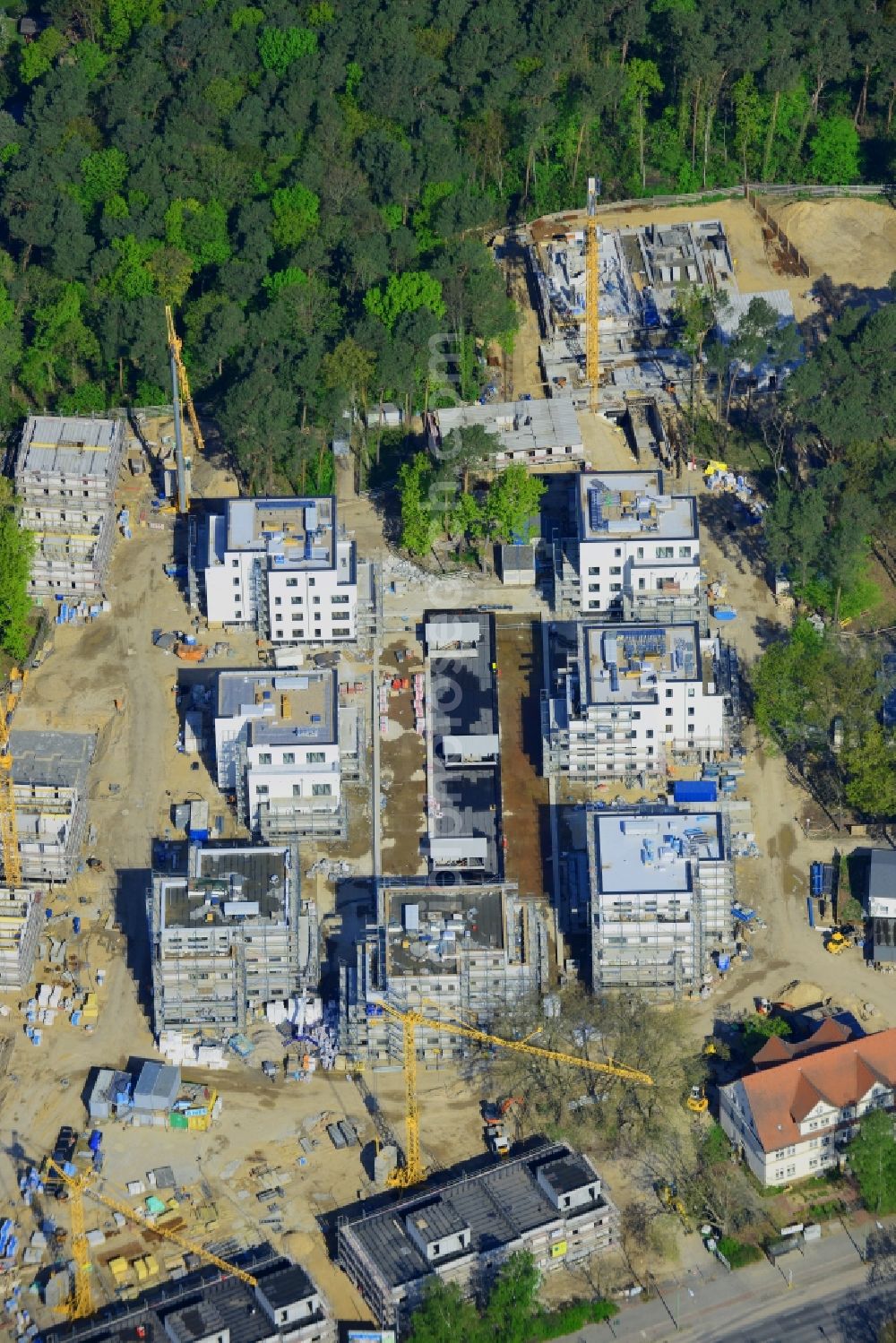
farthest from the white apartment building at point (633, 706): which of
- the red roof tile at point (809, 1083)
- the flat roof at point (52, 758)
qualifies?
the flat roof at point (52, 758)

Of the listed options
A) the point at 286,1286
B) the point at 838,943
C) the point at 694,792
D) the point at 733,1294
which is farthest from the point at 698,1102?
the point at 286,1286

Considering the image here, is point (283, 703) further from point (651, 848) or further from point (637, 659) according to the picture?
point (651, 848)

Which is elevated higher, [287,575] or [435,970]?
[287,575]

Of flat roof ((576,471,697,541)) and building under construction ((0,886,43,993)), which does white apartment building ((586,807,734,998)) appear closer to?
flat roof ((576,471,697,541))

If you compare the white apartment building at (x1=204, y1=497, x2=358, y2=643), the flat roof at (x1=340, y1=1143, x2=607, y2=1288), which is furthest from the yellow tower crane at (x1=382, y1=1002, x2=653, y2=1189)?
the white apartment building at (x1=204, y1=497, x2=358, y2=643)

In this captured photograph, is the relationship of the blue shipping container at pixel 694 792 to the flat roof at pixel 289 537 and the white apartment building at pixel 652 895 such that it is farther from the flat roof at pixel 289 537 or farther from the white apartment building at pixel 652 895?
the flat roof at pixel 289 537

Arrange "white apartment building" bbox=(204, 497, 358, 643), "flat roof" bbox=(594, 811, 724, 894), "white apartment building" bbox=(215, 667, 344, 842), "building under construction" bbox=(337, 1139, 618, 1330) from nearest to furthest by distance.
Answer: "building under construction" bbox=(337, 1139, 618, 1330), "flat roof" bbox=(594, 811, 724, 894), "white apartment building" bbox=(215, 667, 344, 842), "white apartment building" bbox=(204, 497, 358, 643)
